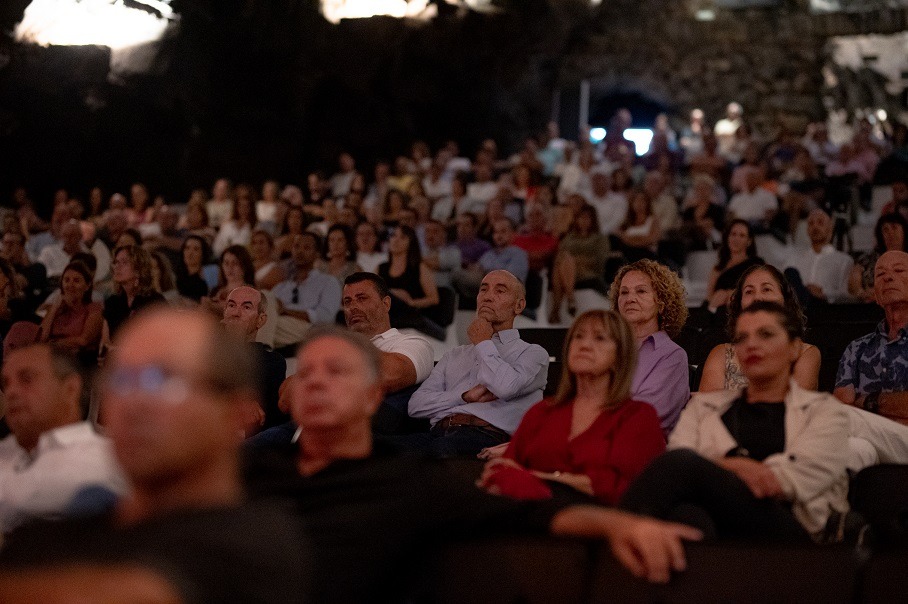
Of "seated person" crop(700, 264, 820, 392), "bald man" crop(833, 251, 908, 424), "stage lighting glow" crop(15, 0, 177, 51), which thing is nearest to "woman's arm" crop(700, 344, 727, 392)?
"seated person" crop(700, 264, 820, 392)

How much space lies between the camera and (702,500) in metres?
2.50

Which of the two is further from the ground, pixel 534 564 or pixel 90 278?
pixel 90 278

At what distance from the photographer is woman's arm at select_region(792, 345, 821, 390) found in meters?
3.32

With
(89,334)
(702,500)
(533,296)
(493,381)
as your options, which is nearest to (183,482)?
(702,500)

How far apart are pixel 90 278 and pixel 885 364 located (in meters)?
3.60

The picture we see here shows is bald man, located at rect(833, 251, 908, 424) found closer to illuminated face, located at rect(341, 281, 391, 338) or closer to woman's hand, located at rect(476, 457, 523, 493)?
woman's hand, located at rect(476, 457, 523, 493)

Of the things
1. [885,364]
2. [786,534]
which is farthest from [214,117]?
[786,534]

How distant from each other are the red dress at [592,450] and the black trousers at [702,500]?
0.23 metres

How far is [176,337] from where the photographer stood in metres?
1.61

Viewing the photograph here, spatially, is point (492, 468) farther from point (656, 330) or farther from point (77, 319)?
point (77, 319)

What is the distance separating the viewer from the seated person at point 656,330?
3496 mm

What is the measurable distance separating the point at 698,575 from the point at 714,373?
148 cm

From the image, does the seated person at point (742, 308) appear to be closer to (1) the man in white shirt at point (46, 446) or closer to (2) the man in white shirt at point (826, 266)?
(1) the man in white shirt at point (46, 446)

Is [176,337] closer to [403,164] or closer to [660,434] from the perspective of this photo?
[660,434]
